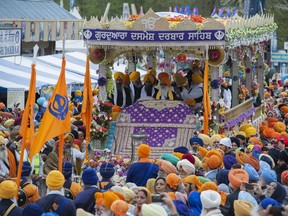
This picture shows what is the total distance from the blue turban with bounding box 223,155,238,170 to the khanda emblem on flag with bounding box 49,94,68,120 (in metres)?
2.58

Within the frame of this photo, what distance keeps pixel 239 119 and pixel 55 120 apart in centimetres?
778

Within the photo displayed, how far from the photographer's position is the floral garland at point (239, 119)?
21938 millimetres

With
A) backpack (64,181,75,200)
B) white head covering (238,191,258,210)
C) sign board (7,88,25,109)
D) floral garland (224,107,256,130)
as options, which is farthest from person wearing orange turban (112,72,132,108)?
white head covering (238,191,258,210)

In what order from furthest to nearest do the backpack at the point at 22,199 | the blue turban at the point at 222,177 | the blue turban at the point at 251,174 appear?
the blue turban at the point at 222,177
the blue turban at the point at 251,174
the backpack at the point at 22,199

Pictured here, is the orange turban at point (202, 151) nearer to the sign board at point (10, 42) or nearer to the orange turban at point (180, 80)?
the orange turban at point (180, 80)

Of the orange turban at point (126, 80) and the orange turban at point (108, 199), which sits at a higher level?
the orange turban at point (108, 199)

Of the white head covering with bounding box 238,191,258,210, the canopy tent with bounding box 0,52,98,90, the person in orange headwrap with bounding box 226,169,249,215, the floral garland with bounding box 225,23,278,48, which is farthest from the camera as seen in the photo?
the canopy tent with bounding box 0,52,98,90

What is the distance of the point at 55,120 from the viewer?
16.3m

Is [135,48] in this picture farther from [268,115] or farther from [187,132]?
[268,115]

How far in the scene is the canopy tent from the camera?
2686 centimetres

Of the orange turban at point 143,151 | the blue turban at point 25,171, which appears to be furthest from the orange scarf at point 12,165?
the orange turban at point 143,151

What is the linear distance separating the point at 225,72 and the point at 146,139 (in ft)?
28.8

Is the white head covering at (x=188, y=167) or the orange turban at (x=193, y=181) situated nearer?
the orange turban at (x=193, y=181)

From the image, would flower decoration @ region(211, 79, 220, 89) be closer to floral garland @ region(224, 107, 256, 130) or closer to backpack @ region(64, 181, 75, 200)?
floral garland @ region(224, 107, 256, 130)
